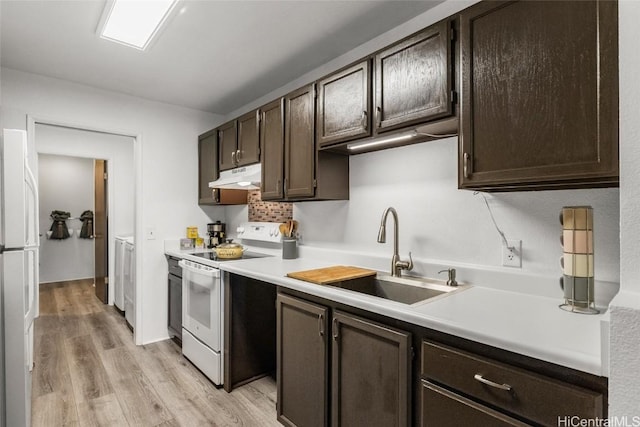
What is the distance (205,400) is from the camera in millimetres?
2105

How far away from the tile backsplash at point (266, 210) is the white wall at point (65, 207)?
14.6ft

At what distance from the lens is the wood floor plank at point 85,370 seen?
2203 mm

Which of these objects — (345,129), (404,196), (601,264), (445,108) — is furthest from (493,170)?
(345,129)

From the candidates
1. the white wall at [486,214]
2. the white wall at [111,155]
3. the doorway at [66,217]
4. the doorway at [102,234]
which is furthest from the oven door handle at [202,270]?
the doorway at [66,217]

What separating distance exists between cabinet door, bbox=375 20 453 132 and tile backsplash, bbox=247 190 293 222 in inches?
52.9

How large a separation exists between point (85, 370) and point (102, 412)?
72 cm

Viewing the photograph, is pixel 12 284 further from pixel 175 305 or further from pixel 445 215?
pixel 445 215

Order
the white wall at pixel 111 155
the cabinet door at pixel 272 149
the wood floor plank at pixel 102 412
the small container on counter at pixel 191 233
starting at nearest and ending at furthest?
the wood floor plank at pixel 102 412 < the cabinet door at pixel 272 149 < the small container on counter at pixel 191 233 < the white wall at pixel 111 155

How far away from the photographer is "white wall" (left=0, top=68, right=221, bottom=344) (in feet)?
8.63

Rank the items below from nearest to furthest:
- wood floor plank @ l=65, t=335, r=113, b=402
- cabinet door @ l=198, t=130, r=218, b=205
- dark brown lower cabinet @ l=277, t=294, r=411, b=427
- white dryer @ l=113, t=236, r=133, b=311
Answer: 1. dark brown lower cabinet @ l=277, t=294, r=411, b=427
2. wood floor plank @ l=65, t=335, r=113, b=402
3. cabinet door @ l=198, t=130, r=218, b=205
4. white dryer @ l=113, t=236, r=133, b=311

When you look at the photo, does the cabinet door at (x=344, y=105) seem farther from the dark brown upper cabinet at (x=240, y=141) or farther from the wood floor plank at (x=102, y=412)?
the wood floor plank at (x=102, y=412)

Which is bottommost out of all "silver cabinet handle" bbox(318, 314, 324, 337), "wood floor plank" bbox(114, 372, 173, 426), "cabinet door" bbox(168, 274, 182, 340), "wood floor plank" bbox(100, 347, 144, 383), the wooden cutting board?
"wood floor plank" bbox(100, 347, 144, 383)

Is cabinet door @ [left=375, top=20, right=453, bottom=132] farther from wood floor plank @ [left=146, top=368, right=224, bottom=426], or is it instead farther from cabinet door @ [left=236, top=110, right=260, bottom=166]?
wood floor plank @ [left=146, top=368, right=224, bottom=426]

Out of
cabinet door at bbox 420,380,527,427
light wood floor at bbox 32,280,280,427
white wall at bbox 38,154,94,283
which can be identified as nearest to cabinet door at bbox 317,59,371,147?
cabinet door at bbox 420,380,527,427
